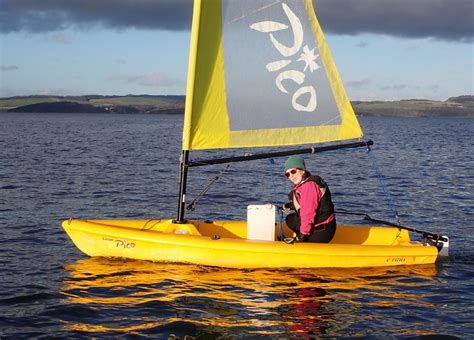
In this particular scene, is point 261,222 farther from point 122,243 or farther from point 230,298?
point 122,243

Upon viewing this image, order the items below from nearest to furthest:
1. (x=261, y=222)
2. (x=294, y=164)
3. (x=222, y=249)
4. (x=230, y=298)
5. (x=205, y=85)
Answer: (x=230, y=298) < (x=222, y=249) < (x=294, y=164) < (x=205, y=85) < (x=261, y=222)

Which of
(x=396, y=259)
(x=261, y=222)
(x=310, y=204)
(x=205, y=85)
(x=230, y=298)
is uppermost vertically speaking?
(x=205, y=85)

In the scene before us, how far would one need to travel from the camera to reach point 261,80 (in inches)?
504

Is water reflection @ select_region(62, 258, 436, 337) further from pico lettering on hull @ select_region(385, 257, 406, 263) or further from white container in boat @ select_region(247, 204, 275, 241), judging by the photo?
white container in boat @ select_region(247, 204, 275, 241)

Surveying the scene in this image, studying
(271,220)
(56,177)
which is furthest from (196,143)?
(56,177)

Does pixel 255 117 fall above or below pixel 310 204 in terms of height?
above

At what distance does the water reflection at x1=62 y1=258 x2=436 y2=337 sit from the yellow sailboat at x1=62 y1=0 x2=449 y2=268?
0.28 meters

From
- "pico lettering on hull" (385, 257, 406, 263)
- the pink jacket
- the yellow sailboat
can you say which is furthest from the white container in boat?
"pico lettering on hull" (385, 257, 406, 263)

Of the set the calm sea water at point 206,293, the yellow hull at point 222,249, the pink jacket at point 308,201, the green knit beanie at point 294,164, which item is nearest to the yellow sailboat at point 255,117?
the yellow hull at point 222,249

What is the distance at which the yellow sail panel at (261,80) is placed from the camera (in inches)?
487

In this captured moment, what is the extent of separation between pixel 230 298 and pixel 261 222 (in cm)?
249

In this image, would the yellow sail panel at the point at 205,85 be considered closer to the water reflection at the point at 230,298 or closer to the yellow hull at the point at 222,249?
the yellow hull at the point at 222,249

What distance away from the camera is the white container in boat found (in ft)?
42.1

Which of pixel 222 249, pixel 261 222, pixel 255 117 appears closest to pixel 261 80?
pixel 255 117
